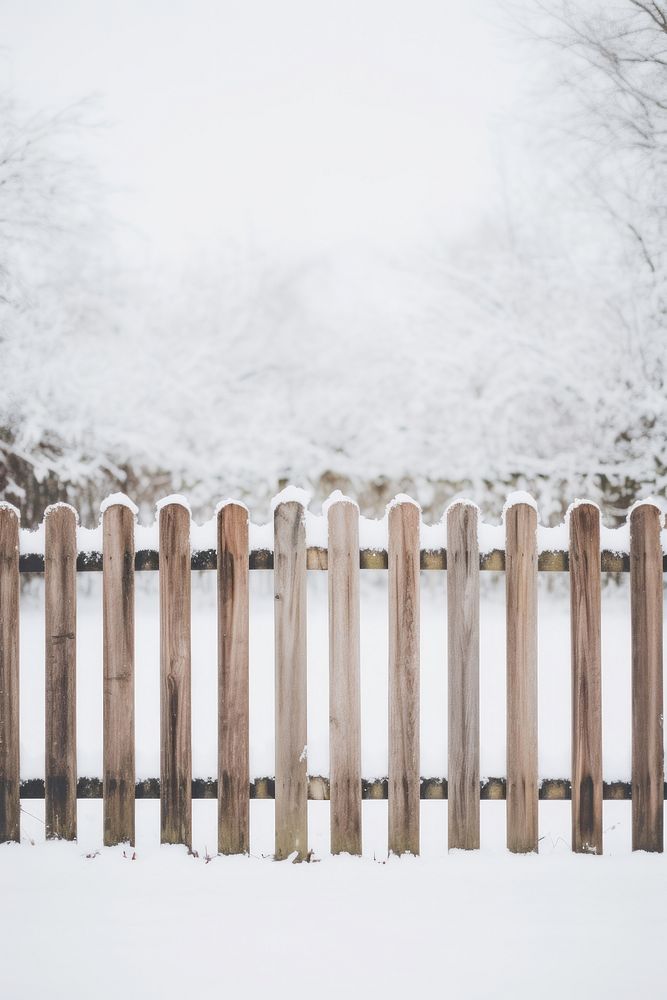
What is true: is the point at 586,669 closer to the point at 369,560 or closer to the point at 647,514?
the point at 647,514

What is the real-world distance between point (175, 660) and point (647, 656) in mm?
1499

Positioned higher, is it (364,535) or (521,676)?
(364,535)

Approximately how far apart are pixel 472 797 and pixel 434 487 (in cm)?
474

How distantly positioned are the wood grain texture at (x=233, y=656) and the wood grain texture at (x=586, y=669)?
103cm

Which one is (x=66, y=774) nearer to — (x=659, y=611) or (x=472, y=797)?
(x=472, y=797)

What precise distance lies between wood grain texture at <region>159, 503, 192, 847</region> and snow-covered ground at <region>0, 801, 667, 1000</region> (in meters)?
0.23

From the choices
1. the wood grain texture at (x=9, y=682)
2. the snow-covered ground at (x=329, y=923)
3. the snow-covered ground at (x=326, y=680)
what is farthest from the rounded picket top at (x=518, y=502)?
the wood grain texture at (x=9, y=682)

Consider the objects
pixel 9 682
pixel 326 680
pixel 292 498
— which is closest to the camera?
pixel 292 498

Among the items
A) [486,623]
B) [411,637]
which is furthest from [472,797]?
[486,623]

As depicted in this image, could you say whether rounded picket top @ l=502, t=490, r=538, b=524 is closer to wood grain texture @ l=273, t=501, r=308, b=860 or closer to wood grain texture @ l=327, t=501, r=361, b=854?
wood grain texture @ l=327, t=501, r=361, b=854

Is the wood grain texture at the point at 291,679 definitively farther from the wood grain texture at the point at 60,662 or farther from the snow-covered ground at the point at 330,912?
the wood grain texture at the point at 60,662

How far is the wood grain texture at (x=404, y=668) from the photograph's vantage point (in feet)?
6.96

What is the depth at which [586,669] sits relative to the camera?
2.16 metres

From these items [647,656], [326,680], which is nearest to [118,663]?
[647,656]
